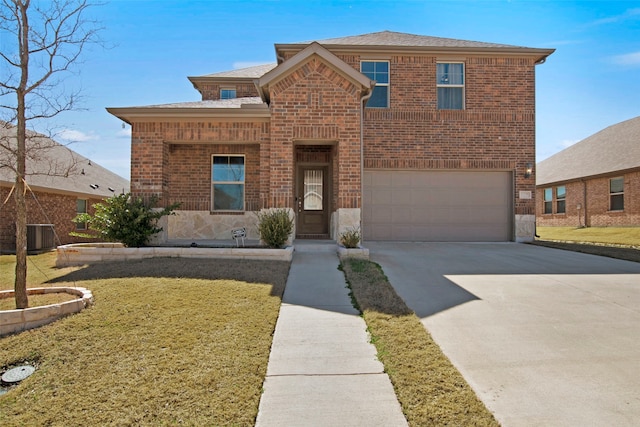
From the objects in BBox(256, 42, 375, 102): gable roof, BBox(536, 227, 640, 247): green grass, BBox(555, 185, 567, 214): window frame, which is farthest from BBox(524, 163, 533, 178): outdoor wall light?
BBox(555, 185, 567, 214): window frame

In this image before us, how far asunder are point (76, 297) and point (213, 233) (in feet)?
20.8

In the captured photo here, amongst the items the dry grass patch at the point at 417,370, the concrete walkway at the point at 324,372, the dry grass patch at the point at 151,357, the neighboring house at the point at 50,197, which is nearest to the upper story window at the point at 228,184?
the neighboring house at the point at 50,197

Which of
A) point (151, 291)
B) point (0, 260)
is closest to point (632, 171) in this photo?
point (151, 291)

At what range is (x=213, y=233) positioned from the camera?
464 inches

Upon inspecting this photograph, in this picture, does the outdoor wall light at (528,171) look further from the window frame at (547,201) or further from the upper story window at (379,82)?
the window frame at (547,201)

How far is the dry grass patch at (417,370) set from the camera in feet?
9.21

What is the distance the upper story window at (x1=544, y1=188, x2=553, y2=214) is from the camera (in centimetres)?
2409

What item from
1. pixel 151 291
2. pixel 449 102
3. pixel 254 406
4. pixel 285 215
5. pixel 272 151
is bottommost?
pixel 254 406

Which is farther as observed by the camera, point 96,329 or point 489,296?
point 489,296

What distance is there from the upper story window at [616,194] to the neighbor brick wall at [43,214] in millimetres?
24425

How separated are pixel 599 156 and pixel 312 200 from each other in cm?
1853

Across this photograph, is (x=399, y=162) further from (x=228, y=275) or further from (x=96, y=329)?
(x=96, y=329)

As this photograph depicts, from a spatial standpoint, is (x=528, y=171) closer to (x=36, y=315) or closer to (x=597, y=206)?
(x=597, y=206)

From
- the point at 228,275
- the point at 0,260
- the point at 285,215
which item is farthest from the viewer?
the point at 0,260
